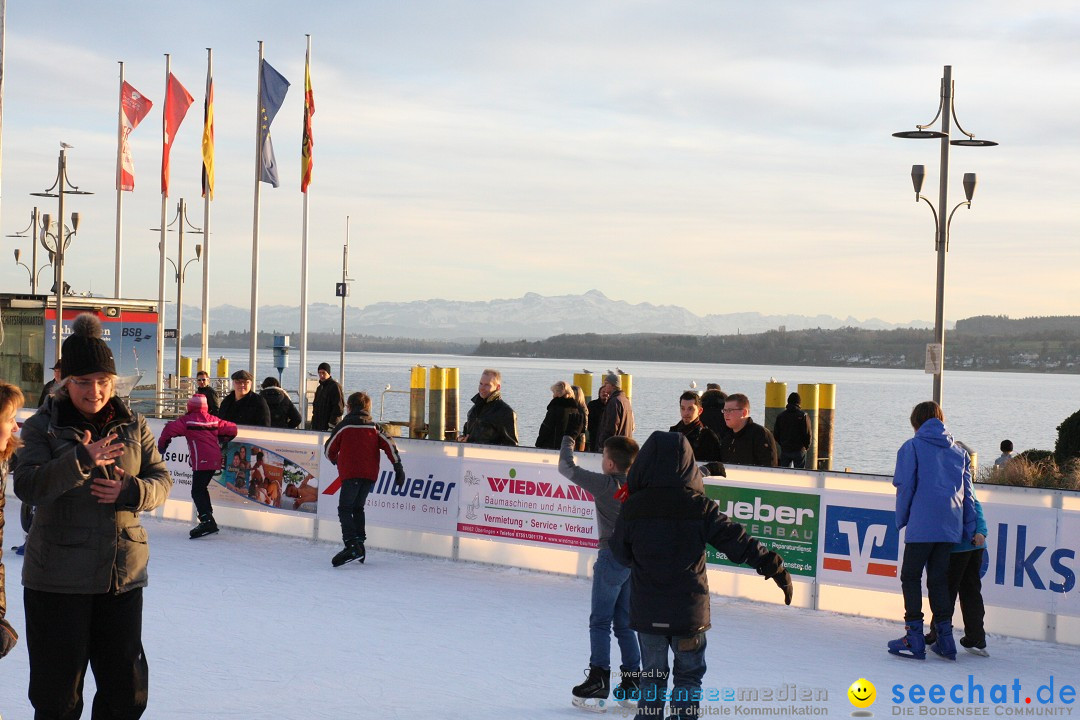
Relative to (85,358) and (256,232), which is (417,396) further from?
(85,358)

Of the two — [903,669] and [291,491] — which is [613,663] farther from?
Answer: [291,491]

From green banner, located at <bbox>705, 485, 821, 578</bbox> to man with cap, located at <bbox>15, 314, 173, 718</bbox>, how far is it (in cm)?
576

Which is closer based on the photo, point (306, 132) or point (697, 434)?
point (697, 434)

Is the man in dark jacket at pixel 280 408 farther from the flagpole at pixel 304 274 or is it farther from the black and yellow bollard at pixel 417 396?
the black and yellow bollard at pixel 417 396

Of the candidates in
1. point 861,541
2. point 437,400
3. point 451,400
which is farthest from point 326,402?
point 451,400

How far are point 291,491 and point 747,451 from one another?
498 cm

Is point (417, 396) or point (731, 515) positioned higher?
point (731, 515)

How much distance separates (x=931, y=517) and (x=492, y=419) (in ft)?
17.0

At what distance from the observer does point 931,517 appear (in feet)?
24.5

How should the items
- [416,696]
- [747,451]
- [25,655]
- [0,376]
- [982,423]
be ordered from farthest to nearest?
[982,423] → [0,376] → [747,451] → [25,655] → [416,696]

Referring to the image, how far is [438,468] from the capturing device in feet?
37.3

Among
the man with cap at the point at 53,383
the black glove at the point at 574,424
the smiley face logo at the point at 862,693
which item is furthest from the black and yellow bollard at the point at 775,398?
the smiley face logo at the point at 862,693

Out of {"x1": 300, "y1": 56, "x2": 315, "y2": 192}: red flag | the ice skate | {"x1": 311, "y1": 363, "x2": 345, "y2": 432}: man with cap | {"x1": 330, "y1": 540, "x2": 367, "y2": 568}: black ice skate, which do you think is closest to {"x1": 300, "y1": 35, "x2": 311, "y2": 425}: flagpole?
Answer: {"x1": 300, "y1": 56, "x2": 315, "y2": 192}: red flag

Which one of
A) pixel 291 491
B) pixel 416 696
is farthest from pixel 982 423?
pixel 416 696
